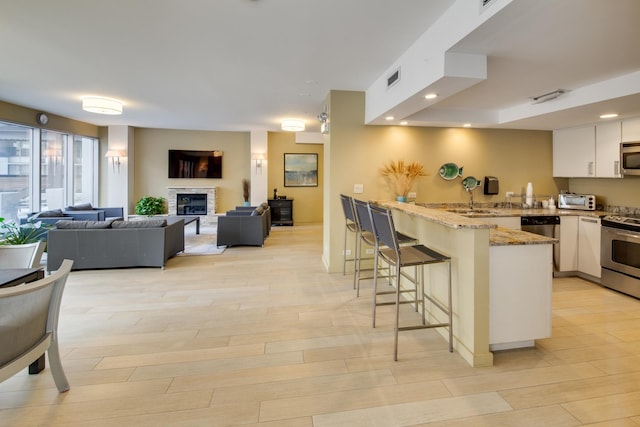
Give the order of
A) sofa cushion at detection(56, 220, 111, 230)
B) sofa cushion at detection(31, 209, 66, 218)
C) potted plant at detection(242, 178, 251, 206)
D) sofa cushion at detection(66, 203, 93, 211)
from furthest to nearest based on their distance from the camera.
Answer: potted plant at detection(242, 178, 251, 206), sofa cushion at detection(66, 203, 93, 211), sofa cushion at detection(31, 209, 66, 218), sofa cushion at detection(56, 220, 111, 230)

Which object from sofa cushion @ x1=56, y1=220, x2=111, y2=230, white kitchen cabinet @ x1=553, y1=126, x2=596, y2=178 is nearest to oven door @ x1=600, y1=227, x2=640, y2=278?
white kitchen cabinet @ x1=553, y1=126, x2=596, y2=178

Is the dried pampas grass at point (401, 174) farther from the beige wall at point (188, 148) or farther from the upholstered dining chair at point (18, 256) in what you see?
the beige wall at point (188, 148)

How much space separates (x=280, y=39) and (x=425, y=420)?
10.2 ft

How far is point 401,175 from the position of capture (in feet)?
15.0

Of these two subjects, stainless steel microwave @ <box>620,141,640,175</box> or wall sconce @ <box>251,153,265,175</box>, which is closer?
stainless steel microwave @ <box>620,141,640,175</box>

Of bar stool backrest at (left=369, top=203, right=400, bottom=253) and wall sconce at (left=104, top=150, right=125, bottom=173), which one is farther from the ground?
wall sconce at (left=104, top=150, right=125, bottom=173)

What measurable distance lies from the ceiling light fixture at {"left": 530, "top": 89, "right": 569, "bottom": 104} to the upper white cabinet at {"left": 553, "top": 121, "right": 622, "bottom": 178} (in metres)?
1.23

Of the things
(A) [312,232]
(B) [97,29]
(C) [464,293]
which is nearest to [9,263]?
(B) [97,29]

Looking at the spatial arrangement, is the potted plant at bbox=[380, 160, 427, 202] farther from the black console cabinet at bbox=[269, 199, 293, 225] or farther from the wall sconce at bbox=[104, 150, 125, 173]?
the wall sconce at bbox=[104, 150, 125, 173]

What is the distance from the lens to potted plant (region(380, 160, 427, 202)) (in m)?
4.55

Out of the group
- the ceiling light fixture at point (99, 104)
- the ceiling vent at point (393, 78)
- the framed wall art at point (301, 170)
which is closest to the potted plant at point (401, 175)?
the ceiling vent at point (393, 78)

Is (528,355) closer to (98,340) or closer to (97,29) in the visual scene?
(98,340)

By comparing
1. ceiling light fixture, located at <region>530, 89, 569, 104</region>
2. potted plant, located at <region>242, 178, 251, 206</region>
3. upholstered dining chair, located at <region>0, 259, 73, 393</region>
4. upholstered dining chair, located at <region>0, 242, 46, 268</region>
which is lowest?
upholstered dining chair, located at <region>0, 259, 73, 393</region>

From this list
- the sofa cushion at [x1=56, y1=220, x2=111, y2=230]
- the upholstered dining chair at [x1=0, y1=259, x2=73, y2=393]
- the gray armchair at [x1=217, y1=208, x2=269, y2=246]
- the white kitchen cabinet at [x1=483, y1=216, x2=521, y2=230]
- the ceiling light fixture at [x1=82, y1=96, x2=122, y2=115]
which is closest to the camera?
the upholstered dining chair at [x1=0, y1=259, x2=73, y2=393]
